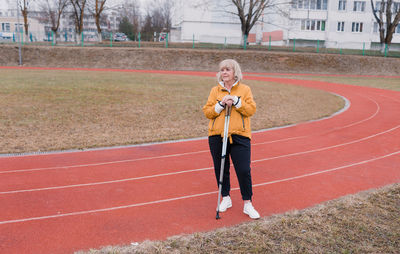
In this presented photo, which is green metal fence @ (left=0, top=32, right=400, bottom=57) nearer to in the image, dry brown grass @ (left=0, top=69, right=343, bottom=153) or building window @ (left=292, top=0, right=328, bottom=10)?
building window @ (left=292, top=0, right=328, bottom=10)

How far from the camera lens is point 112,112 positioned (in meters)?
11.8

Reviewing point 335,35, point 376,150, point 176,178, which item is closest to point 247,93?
point 176,178

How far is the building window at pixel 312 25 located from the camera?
53438 mm

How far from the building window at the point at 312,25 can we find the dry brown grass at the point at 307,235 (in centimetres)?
5272

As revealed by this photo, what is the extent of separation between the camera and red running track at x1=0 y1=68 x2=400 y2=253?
4273 mm

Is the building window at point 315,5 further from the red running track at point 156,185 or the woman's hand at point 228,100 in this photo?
the woman's hand at point 228,100

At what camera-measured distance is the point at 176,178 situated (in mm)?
6074

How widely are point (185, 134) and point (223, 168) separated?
16.1ft

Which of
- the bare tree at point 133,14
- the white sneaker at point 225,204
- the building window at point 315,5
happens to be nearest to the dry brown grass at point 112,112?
the white sneaker at point 225,204

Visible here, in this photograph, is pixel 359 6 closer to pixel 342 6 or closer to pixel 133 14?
pixel 342 6

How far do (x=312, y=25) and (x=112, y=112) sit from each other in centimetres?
4817

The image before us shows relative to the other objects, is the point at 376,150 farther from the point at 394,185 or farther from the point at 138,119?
the point at 138,119

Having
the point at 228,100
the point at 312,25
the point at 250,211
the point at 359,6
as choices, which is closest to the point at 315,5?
the point at 312,25

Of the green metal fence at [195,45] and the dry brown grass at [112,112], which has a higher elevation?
the green metal fence at [195,45]
